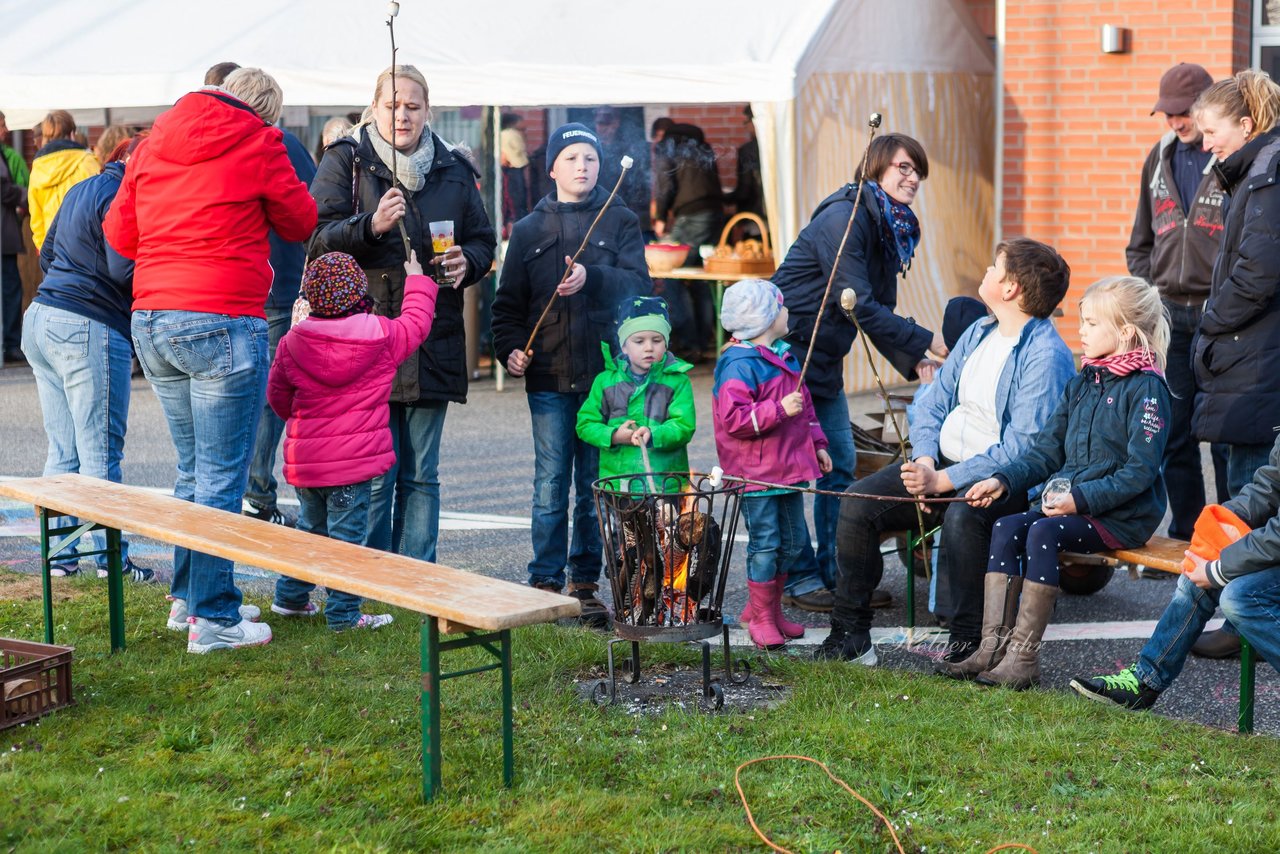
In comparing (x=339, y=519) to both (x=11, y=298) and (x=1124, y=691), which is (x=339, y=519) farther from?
(x=11, y=298)

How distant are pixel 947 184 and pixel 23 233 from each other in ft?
25.9

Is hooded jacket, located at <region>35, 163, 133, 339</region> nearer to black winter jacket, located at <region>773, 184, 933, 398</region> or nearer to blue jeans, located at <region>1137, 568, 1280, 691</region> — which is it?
black winter jacket, located at <region>773, 184, 933, 398</region>

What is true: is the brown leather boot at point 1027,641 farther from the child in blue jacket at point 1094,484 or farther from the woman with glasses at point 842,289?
the woman with glasses at point 842,289

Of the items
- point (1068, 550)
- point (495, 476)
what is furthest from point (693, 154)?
point (1068, 550)

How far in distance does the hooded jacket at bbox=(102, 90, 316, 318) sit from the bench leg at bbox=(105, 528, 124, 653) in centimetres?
79

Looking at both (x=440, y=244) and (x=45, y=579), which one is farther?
(x=440, y=244)

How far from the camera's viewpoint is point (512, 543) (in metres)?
7.43

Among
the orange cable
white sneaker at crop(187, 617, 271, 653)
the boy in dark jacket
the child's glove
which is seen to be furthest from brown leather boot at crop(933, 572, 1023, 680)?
white sneaker at crop(187, 617, 271, 653)

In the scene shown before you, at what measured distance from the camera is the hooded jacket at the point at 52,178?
10.7 m

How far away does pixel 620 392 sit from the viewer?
579 centimetres

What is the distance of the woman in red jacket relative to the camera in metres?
5.15

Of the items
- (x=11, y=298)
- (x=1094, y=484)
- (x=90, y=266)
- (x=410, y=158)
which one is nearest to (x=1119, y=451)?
(x=1094, y=484)

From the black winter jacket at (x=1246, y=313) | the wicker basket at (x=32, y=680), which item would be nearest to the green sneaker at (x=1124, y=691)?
the black winter jacket at (x=1246, y=313)

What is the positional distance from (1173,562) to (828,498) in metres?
1.71
